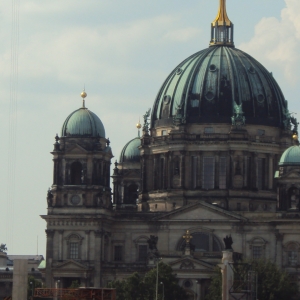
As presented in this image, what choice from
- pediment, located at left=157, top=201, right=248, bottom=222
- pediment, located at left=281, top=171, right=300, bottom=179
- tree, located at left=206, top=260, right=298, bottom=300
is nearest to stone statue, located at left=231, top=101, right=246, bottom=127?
pediment, located at left=157, top=201, right=248, bottom=222

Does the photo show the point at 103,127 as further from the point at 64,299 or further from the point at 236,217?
the point at 64,299

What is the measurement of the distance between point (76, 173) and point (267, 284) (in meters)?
29.3

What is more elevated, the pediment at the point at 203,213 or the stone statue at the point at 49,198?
the stone statue at the point at 49,198

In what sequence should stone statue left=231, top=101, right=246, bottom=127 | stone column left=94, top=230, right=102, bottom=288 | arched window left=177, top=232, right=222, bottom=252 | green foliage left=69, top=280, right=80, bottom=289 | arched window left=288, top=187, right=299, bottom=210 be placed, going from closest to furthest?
1. green foliage left=69, top=280, right=80, bottom=289
2. arched window left=288, top=187, right=299, bottom=210
3. stone column left=94, top=230, right=102, bottom=288
4. arched window left=177, top=232, right=222, bottom=252
5. stone statue left=231, top=101, right=246, bottom=127

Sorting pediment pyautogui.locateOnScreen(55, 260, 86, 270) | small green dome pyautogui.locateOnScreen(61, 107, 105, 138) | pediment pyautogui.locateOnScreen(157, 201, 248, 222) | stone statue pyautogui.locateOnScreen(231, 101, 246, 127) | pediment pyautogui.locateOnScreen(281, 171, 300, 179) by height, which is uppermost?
stone statue pyautogui.locateOnScreen(231, 101, 246, 127)

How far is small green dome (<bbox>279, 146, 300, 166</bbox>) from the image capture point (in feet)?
625

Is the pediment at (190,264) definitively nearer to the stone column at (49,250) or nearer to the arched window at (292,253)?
the arched window at (292,253)

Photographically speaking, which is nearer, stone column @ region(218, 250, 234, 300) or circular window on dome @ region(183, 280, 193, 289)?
stone column @ region(218, 250, 234, 300)

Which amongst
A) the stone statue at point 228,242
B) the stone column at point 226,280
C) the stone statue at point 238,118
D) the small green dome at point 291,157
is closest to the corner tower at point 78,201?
the stone statue at point 228,242

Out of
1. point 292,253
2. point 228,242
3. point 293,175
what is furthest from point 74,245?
point 293,175

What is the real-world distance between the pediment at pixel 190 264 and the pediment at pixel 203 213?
229 inches

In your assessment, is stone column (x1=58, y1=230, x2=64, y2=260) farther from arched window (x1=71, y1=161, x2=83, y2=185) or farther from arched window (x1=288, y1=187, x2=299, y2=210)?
arched window (x1=288, y1=187, x2=299, y2=210)

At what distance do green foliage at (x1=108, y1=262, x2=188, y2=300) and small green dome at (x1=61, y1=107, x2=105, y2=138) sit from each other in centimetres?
1977

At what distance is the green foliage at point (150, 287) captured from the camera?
178625 millimetres
